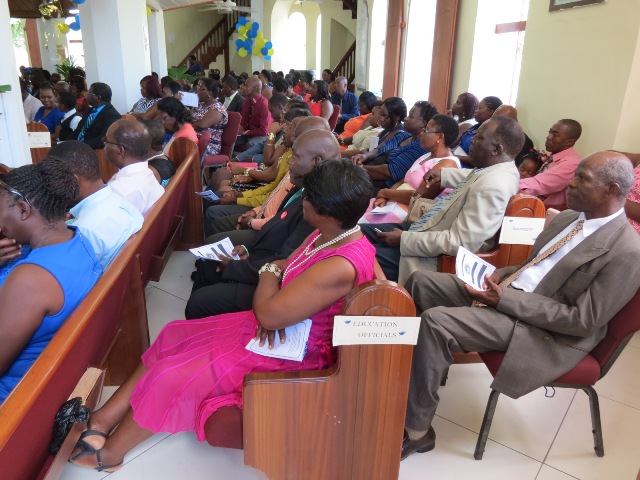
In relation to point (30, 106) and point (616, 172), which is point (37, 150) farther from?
point (616, 172)

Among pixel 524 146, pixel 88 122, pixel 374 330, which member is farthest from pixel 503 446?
pixel 88 122

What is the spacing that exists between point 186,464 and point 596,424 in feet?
4.80

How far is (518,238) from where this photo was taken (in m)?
2.08

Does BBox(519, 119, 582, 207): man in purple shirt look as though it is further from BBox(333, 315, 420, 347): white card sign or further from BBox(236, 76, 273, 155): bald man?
BBox(236, 76, 273, 155): bald man

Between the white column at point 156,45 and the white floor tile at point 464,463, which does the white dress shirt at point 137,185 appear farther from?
the white column at point 156,45

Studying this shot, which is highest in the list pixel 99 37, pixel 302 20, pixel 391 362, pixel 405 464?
pixel 302 20

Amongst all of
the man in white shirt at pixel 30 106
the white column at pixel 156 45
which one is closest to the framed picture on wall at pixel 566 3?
the man in white shirt at pixel 30 106

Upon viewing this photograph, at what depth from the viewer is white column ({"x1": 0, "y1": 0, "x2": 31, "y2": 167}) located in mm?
2963

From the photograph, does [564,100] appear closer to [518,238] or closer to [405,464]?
[518,238]

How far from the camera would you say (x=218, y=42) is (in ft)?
54.6

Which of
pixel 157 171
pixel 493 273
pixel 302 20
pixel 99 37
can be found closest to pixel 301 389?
pixel 493 273

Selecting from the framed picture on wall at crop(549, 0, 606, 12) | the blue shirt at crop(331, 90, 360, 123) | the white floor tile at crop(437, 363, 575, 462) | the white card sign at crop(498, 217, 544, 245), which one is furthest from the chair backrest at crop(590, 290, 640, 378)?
the blue shirt at crop(331, 90, 360, 123)

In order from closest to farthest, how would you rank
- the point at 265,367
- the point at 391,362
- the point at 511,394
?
the point at 391,362
the point at 265,367
the point at 511,394

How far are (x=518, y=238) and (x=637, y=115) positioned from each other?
1.61m
